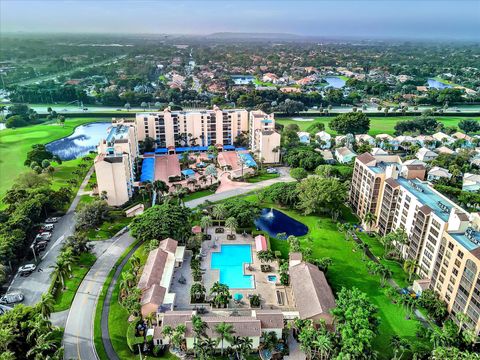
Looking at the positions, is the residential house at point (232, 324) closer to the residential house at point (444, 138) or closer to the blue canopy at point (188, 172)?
the blue canopy at point (188, 172)

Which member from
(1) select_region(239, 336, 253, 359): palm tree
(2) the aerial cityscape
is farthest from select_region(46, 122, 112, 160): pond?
(1) select_region(239, 336, 253, 359): palm tree

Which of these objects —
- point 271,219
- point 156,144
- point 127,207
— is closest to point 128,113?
point 156,144

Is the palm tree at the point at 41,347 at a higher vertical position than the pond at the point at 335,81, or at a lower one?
lower

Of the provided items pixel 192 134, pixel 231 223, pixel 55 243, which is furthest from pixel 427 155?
pixel 55 243

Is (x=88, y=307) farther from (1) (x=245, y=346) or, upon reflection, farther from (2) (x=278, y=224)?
(2) (x=278, y=224)

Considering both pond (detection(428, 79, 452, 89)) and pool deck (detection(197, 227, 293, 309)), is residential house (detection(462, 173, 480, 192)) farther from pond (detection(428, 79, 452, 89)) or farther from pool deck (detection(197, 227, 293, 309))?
pond (detection(428, 79, 452, 89))

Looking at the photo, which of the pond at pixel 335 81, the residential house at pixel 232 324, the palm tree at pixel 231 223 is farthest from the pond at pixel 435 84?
the residential house at pixel 232 324

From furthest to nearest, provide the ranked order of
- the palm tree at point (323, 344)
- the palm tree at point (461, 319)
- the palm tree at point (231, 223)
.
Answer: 1. the palm tree at point (231, 223)
2. the palm tree at point (461, 319)
3. the palm tree at point (323, 344)
